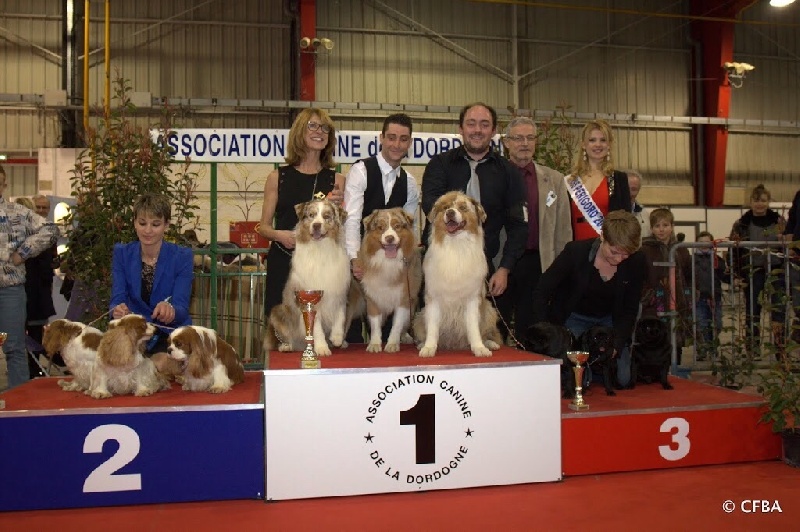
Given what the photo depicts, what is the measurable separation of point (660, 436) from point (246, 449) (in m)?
2.40

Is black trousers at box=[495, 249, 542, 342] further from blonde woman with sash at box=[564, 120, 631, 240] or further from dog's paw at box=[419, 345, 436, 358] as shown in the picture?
dog's paw at box=[419, 345, 436, 358]

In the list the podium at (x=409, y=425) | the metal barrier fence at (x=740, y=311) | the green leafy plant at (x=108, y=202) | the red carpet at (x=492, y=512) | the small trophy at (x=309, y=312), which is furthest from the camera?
the green leafy plant at (x=108, y=202)

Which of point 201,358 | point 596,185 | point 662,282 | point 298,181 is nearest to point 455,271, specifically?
point 298,181

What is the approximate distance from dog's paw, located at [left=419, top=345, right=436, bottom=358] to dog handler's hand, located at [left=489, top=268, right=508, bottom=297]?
2.14 feet

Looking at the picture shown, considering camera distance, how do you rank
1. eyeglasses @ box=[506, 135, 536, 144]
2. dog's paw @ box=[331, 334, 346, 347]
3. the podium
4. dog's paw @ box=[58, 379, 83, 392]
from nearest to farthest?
the podium < dog's paw @ box=[58, 379, 83, 392] < dog's paw @ box=[331, 334, 346, 347] < eyeglasses @ box=[506, 135, 536, 144]

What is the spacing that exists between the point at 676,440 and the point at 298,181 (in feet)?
9.32

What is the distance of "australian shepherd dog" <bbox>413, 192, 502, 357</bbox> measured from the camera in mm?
4164

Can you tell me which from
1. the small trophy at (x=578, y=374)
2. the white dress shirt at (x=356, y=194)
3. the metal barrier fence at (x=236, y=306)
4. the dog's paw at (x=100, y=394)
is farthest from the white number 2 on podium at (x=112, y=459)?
the metal barrier fence at (x=236, y=306)

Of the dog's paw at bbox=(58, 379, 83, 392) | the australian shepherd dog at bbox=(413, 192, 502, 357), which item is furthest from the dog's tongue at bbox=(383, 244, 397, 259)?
the dog's paw at bbox=(58, 379, 83, 392)

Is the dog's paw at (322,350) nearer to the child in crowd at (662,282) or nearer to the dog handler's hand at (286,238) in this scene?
the dog handler's hand at (286,238)

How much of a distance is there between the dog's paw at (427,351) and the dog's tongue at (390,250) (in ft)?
1.84

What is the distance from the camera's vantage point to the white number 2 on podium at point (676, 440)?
14.2 feet

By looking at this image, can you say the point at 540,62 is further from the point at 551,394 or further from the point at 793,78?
the point at 551,394

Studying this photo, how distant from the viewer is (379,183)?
186 inches
